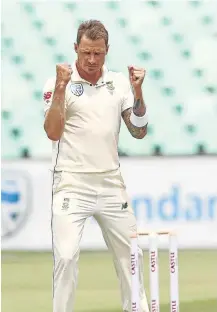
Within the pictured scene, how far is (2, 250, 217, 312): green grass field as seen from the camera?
22.4 feet

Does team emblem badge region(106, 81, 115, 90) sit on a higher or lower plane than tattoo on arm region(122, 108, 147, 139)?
higher

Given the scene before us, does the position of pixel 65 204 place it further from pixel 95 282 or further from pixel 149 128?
pixel 149 128

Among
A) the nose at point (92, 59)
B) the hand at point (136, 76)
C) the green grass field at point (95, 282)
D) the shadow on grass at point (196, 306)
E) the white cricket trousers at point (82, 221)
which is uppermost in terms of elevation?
the nose at point (92, 59)

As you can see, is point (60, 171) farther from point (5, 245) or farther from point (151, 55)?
point (151, 55)

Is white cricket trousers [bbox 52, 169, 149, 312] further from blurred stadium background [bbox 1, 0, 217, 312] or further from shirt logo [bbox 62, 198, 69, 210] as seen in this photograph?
blurred stadium background [bbox 1, 0, 217, 312]

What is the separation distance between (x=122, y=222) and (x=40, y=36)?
5.96m

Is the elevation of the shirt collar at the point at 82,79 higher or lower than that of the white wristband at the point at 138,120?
higher

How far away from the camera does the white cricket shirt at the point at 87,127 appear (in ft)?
17.0

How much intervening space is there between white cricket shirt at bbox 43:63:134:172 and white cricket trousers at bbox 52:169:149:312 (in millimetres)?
56

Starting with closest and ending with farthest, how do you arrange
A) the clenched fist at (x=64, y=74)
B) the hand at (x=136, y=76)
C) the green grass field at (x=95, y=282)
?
the clenched fist at (x=64, y=74)
the hand at (x=136, y=76)
the green grass field at (x=95, y=282)

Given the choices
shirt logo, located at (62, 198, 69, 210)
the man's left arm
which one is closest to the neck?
the man's left arm

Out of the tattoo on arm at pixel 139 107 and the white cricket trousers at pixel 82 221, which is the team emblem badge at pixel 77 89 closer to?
the tattoo on arm at pixel 139 107

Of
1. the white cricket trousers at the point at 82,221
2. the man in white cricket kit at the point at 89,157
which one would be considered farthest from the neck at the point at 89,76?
the white cricket trousers at the point at 82,221

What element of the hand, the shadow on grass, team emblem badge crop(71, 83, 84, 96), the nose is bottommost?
the shadow on grass
